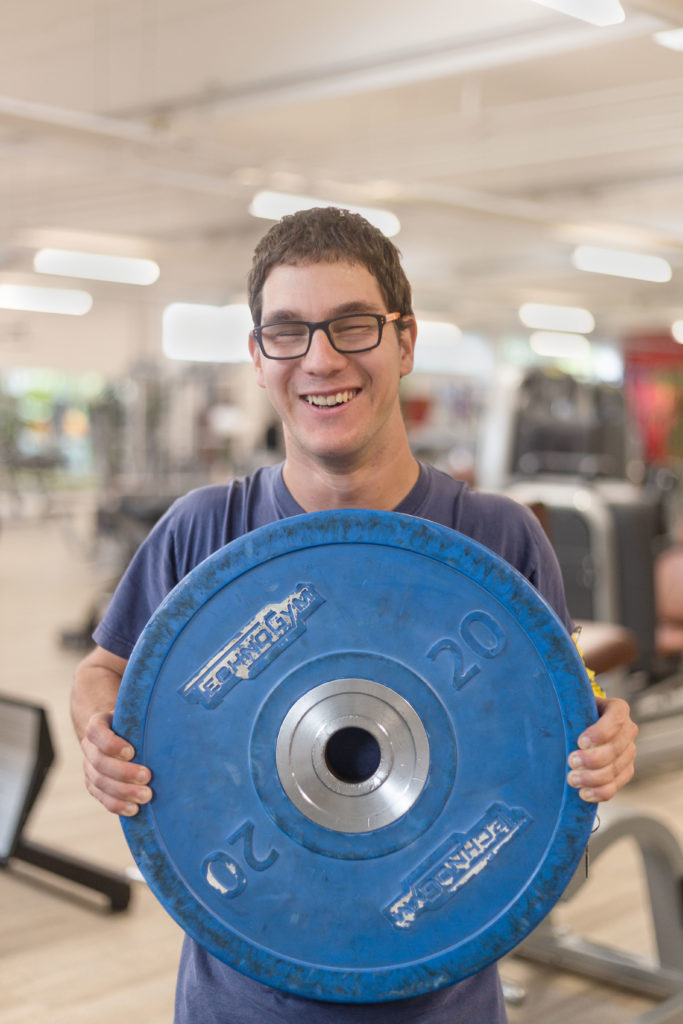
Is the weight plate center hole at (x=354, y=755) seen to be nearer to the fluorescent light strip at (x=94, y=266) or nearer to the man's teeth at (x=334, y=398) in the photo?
the man's teeth at (x=334, y=398)

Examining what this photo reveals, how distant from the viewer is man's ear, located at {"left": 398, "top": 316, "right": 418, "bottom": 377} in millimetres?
1321

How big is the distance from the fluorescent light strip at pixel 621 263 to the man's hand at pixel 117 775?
8.30 meters

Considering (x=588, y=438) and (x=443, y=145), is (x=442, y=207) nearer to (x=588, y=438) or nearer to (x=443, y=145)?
(x=588, y=438)

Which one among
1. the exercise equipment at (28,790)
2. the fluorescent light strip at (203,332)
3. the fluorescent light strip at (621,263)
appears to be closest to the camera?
the exercise equipment at (28,790)

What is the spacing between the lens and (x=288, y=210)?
6.81 metres

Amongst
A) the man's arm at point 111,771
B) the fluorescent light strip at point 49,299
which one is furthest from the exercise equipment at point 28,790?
the fluorescent light strip at point 49,299

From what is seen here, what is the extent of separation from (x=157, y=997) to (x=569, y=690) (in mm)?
2110

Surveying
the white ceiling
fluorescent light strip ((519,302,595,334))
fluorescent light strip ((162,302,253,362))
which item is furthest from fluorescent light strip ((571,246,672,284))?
fluorescent light strip ((162,302,253,362))

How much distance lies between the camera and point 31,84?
826 cm

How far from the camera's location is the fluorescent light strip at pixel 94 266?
8773 millimetres

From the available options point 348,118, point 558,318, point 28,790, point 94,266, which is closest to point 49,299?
point 94,266

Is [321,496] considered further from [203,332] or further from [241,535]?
[203,332]

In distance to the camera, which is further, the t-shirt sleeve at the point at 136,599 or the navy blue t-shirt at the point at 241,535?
the t-shirt sleeve at the point at 136,599

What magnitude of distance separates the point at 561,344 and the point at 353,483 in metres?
17.5
